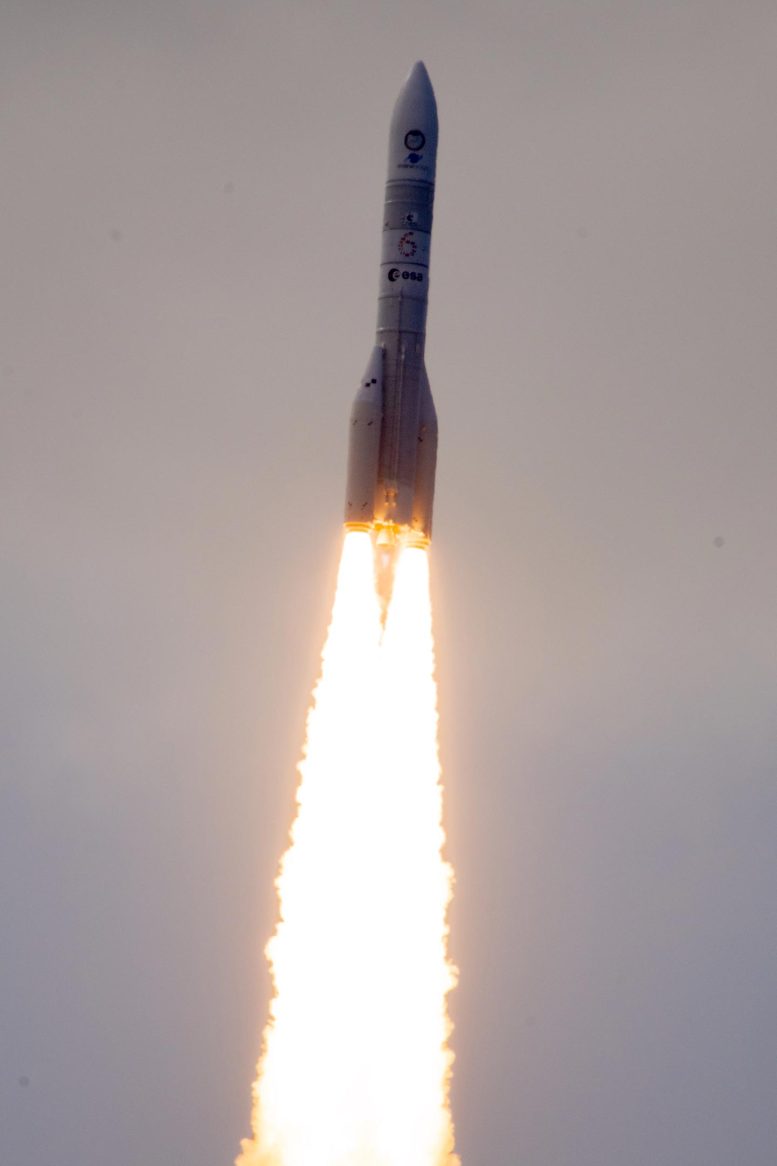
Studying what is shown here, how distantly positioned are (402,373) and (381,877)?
9.48 meters

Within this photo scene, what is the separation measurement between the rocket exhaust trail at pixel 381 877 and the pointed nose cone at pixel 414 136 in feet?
1.83

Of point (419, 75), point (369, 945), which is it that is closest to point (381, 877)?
point (369, 945)

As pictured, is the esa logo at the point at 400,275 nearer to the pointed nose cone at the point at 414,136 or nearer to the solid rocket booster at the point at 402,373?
the solid rocket booster at the point at 402,373

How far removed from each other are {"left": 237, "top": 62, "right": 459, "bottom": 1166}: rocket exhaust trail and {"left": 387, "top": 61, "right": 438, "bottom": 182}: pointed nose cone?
0.56m

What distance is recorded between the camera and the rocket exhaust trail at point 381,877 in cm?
4009

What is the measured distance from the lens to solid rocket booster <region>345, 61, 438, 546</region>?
41125mm

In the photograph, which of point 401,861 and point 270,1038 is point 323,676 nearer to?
point 401,861

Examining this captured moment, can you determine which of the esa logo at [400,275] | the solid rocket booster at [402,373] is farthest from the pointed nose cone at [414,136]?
the esa logo at [400,275]

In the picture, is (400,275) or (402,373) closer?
(402,373)

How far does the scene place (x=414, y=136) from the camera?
4288 centimetres

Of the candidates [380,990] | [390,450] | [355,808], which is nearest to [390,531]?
[390,450]

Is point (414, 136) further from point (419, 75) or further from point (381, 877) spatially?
point (381, 877)

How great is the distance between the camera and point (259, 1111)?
40.4 metres

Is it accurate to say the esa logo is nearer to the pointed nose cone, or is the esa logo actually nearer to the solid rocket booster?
the solid rocket booster
